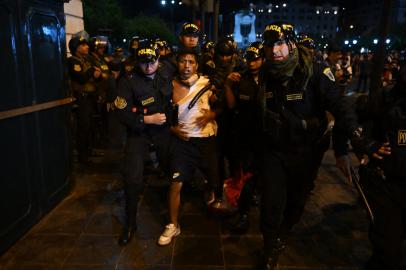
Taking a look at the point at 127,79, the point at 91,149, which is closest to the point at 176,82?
the point at 127,79

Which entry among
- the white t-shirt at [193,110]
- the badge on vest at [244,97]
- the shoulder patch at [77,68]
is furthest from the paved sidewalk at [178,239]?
the shoulder patch at [77,68]

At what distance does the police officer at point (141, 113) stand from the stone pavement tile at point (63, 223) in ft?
2.19

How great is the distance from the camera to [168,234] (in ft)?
12.9

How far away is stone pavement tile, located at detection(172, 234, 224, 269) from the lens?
357cm

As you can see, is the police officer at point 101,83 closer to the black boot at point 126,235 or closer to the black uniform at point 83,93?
the black uniform at point 83,93

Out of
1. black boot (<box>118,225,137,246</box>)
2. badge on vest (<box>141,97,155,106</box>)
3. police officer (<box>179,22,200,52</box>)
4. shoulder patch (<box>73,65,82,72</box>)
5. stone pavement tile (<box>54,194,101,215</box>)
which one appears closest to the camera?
badge on vest (<box>141,97,155,106</box>)

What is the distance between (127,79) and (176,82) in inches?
22.2

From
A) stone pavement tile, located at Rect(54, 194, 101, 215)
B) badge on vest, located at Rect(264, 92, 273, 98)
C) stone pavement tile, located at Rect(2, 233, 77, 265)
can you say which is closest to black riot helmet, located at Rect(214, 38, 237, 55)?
badge on vest, located at Rect(264, 92, 273, 98)

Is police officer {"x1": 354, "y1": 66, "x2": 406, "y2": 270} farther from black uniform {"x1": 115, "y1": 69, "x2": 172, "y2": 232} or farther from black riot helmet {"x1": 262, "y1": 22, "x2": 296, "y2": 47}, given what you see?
black uniform {"x1": 115, "y1": 69, "x2": 172, "y2": 232}

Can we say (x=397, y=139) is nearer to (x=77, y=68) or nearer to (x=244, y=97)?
(x=244, y=97)

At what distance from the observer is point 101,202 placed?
4.98m

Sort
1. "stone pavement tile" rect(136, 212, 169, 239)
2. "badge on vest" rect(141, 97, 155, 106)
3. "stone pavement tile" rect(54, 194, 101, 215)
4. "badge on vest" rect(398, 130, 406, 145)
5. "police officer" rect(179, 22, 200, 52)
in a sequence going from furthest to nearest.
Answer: "police officer" rect(179, 22, 200, 52), "stone pavement tile" rect(54, 194, 101, 215), "stone pavement tile" rect(136, 212, 169, 239), "badge on vest" rect(141, 97, 155, 106), "badge on vest" rect(398, 130, 406, 145)

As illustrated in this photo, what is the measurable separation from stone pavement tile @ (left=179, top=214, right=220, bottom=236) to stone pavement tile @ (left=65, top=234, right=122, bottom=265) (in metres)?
0.80

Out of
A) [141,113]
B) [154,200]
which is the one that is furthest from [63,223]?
[141,113]
